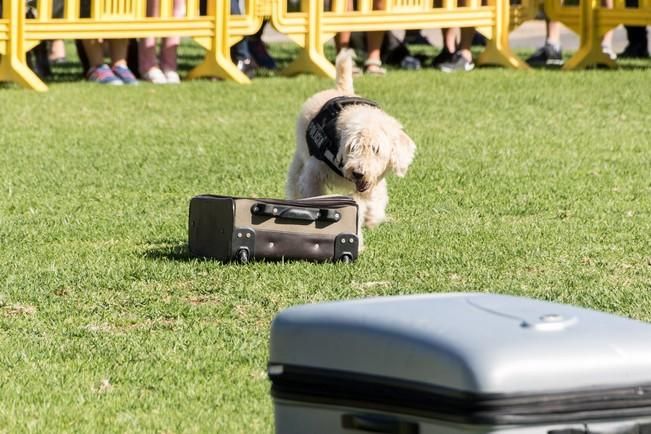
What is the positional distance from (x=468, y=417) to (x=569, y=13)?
1327cm

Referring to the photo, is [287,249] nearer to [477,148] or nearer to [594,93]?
[477,148]

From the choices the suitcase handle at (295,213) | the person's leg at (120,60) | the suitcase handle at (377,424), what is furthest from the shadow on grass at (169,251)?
the person's leg at (120,60)

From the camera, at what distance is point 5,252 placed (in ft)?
23.1

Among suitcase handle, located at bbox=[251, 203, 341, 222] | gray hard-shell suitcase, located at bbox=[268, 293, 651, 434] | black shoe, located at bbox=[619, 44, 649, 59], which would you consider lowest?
suitcase handle, located at bbox=[251, 203, 341, 222]

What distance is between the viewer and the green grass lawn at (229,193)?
16.2 ft

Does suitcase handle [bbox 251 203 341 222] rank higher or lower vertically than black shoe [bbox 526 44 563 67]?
lower

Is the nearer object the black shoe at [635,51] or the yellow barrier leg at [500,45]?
the yellow barrier leg at [500,45]

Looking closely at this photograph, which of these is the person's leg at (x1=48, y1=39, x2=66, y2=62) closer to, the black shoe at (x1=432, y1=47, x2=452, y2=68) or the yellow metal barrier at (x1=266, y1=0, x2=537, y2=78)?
the yellow metal barrier at (x1=266, y1=0, x2=537, y2=78)

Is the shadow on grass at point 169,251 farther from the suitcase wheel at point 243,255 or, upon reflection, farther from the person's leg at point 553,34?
the person's leg at point 553,34

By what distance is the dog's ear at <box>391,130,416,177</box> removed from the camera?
7.55 m

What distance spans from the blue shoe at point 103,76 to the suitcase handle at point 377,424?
10763mm

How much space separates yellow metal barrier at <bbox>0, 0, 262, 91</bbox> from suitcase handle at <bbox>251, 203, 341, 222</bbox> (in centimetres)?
686

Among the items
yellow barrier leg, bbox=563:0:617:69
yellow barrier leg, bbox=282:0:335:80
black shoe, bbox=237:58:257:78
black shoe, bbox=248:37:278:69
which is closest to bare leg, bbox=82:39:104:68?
black shoe, bbox=237:58:257:78

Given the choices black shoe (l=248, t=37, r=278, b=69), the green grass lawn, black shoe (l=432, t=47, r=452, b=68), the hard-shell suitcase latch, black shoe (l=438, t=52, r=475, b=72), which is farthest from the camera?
black shoe (l=248, t=37, r=278, b=69)
